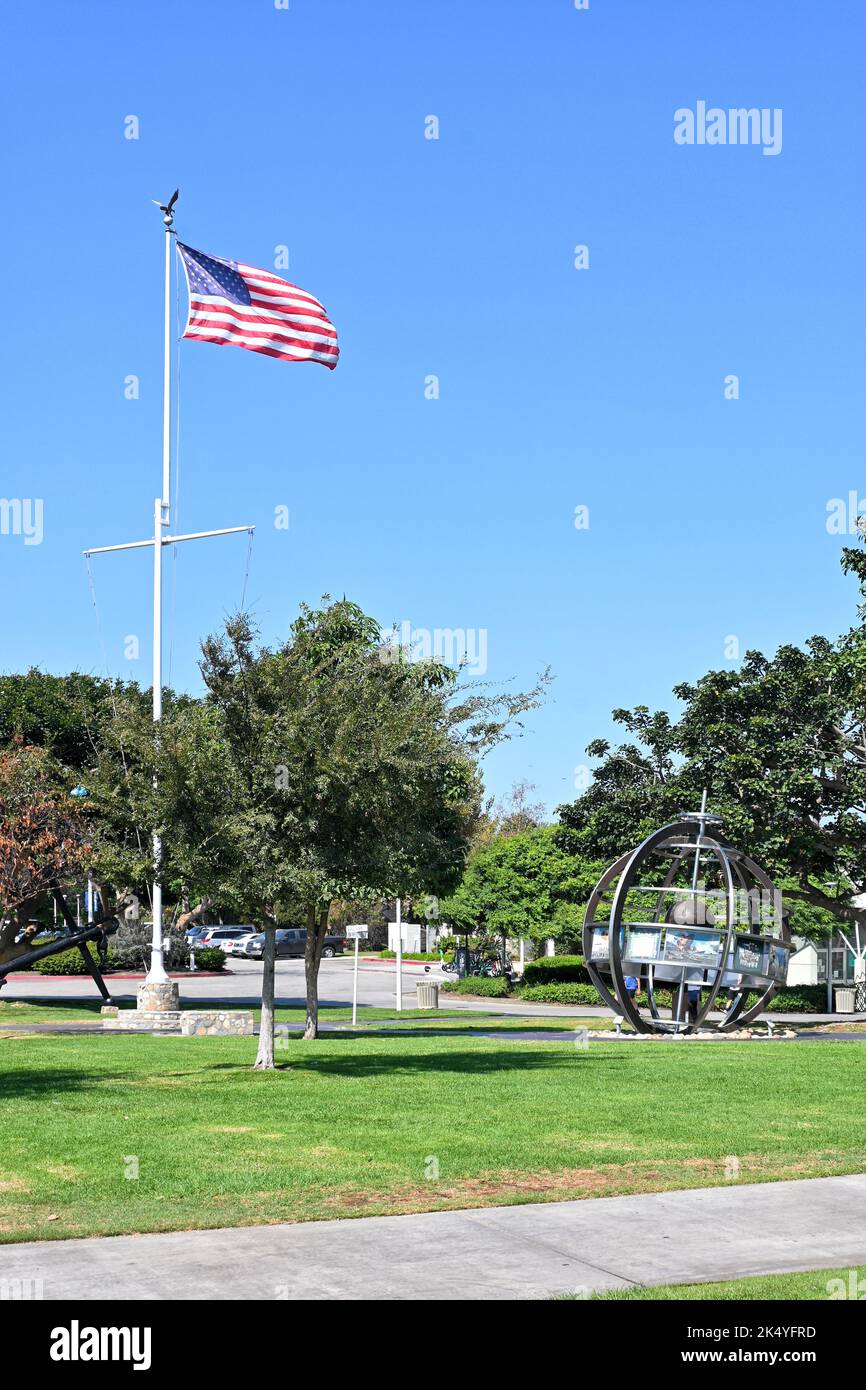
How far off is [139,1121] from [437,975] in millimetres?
54224

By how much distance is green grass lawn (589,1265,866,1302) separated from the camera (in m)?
7.91

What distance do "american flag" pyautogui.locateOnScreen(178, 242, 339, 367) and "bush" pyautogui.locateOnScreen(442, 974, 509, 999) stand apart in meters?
30.9

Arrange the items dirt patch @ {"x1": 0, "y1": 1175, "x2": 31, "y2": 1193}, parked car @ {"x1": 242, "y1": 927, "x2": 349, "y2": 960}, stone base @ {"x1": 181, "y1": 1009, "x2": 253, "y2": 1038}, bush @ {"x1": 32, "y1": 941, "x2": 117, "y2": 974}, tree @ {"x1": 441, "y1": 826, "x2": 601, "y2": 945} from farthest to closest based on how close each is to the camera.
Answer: parked car @ {"x1": 242, "y1": 927, "x2": 349, "y2": 960}, bush @ {"x1": 32, "y1": 941, "x2": 117, "y2": 974}, tree @ {"x1": 441, "y1": 826, "x2": 601, "y2": 945}, stone base @ {"x1": 181, "y1": 1009, "x2": 253, "y2": 1038}, dirt patch @ {"x1": 0, "y1": 1175, "x2": 31, "y2": 1193}

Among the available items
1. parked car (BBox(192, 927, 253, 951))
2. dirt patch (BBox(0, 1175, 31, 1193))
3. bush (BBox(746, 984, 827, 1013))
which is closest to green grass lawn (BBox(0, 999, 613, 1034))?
bush (BBox(746, 984, 827, 1013))

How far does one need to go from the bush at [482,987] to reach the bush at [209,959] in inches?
525

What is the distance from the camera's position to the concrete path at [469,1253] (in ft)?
26.6

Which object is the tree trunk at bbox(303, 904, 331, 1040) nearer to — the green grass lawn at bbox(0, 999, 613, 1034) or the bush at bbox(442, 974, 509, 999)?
the green grass lawn at bbox(0, 999, 613, 1034)

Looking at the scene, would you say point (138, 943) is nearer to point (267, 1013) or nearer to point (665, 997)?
point (665, 997)

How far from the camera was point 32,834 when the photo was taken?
38.5 m

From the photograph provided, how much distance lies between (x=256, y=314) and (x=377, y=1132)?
56.7ft

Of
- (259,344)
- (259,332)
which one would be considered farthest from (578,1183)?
(259,332)
